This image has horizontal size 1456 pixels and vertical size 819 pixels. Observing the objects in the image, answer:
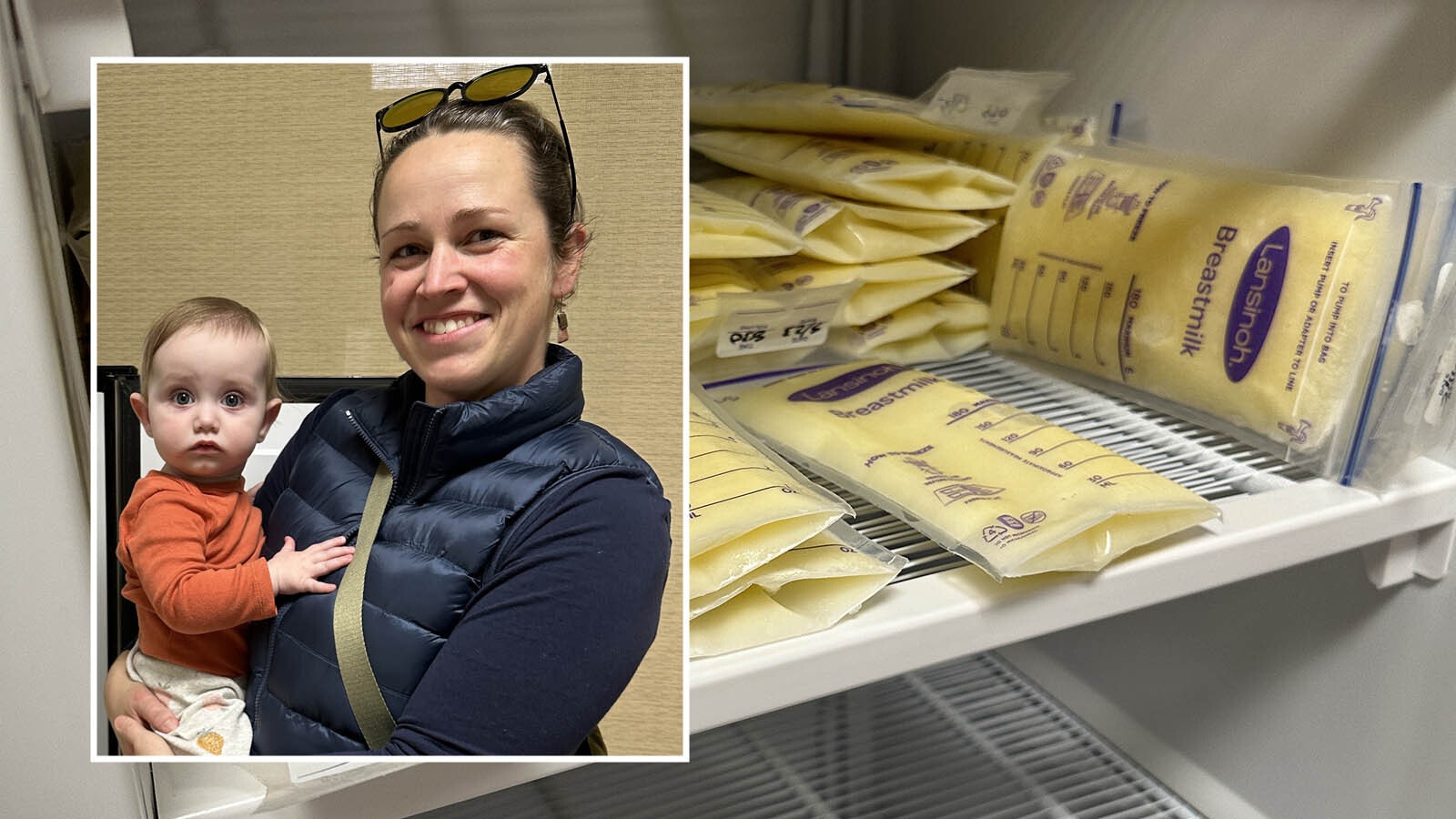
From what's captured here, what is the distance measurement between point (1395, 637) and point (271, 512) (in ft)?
2.34

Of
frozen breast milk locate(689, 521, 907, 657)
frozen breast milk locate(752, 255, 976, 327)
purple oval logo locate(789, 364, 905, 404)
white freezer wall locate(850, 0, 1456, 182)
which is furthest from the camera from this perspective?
frozen breast milk locate(752, 255, 976, 327)

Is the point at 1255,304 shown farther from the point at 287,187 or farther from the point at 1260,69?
the point at 287,187

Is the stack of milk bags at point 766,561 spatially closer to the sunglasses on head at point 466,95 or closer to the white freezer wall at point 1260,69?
the sunglasses on head at point 466,95

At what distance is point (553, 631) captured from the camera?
0.35m

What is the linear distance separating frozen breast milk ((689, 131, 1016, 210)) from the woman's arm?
0.56 metres

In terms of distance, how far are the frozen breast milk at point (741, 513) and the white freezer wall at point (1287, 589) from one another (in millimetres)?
402

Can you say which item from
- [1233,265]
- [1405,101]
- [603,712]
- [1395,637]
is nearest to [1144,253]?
[1233,265]

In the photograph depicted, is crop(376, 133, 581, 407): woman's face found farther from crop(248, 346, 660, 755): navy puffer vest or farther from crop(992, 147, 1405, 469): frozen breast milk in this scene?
crop(992, 147, 1405, 469): frozen breast milk

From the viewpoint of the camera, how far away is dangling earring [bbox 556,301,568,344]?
35cm

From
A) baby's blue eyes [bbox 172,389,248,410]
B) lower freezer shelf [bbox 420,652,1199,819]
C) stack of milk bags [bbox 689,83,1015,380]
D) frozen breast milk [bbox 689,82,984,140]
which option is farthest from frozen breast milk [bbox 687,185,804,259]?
baby's blue eyes [bbox 172,389,248,410]

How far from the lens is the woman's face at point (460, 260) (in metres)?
0.33

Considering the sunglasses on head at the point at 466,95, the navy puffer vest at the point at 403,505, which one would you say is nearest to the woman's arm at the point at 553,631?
the navy puffer vest at the point at 403,505

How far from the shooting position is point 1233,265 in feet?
2.41

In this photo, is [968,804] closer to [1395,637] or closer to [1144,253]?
[1395,637]
